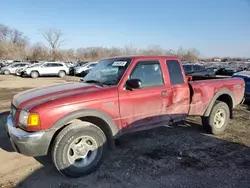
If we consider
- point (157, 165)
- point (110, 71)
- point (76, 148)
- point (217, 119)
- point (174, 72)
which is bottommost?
point (157, 165)

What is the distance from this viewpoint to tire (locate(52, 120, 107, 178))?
3557mm

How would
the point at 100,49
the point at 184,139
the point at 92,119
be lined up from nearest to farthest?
the point at 92,119, the point at 184,139, the point at 100,49

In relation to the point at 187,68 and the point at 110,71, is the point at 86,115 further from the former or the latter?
the point at 187,68

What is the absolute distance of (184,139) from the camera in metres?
5.49

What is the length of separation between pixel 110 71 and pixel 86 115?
1.16 meters

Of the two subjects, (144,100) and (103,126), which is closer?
(103,126)

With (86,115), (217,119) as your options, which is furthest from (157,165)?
(217,119)

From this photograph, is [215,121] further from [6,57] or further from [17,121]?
[6,57]

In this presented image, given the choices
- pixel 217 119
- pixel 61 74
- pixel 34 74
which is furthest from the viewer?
pixel 61 74

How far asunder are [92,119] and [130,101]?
0.72 m

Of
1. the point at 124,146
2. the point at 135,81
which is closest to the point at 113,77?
the point at 135,81

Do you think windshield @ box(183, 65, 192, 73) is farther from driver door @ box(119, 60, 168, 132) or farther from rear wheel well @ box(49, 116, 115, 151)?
rear wheel well @ box(49, 116, 115, 151)

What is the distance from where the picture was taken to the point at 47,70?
25.5 meters

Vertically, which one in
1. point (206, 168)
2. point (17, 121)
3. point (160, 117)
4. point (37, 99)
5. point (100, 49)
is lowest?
point (206, 168)
